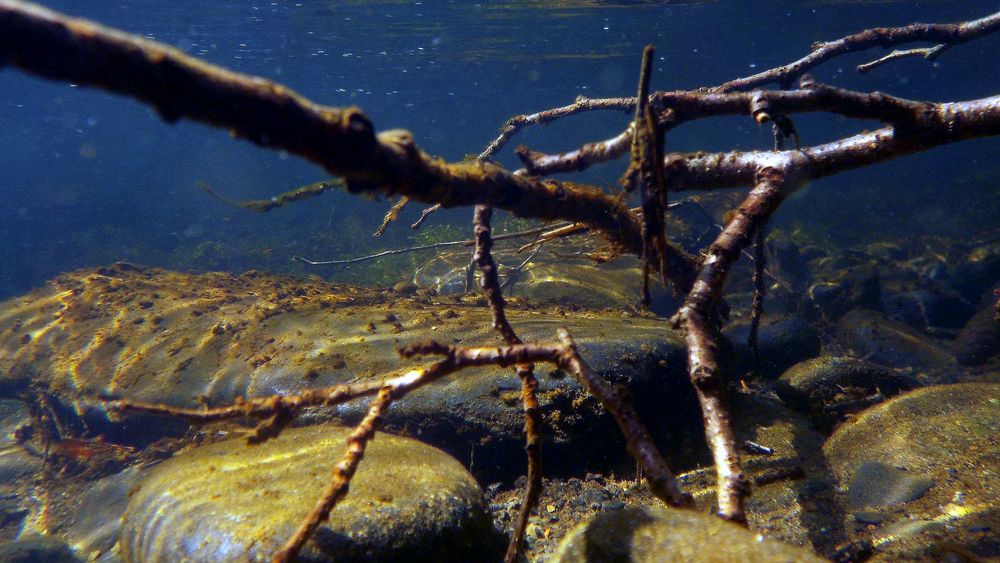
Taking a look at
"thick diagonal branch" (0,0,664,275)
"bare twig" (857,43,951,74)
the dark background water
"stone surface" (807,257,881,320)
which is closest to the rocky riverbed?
"stone surface" (807,257,881,320)

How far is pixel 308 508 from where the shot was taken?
2754 millimetres

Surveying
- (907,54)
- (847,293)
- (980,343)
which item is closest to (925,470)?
(907,54)

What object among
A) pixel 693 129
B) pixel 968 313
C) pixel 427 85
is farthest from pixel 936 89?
pixel 968 313

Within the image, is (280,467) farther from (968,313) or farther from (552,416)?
(968,313)

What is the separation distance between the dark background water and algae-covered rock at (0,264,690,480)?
22.7 ft

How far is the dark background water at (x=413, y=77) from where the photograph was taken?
22.5m

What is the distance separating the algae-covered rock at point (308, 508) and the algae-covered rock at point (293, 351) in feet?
Answer: 2.66

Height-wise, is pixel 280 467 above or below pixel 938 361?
above

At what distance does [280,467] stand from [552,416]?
208 cm

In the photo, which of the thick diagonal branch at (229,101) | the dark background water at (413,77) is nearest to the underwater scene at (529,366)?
the thick diagonal branch at (229,101)

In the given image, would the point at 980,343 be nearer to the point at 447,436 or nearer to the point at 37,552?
the point at 447,436

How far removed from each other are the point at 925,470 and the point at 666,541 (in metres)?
2.42

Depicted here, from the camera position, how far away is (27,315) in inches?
335

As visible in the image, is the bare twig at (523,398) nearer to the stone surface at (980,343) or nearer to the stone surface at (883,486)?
the stone surface at (883,486)
